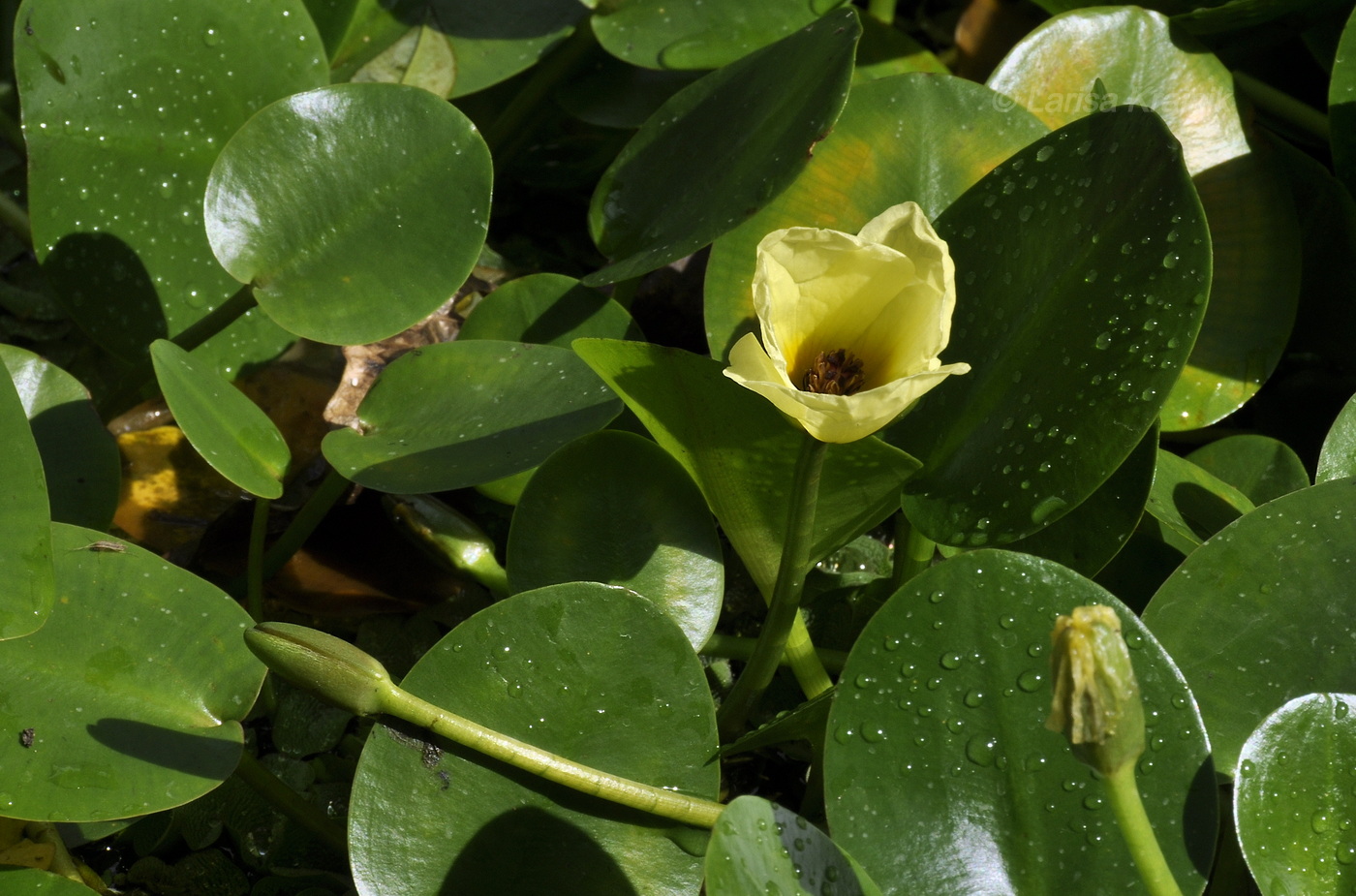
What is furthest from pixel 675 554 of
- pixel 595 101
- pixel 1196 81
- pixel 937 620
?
→ pixel 1196 81

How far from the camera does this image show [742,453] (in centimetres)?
75

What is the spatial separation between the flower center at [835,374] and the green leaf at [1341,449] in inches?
17.8

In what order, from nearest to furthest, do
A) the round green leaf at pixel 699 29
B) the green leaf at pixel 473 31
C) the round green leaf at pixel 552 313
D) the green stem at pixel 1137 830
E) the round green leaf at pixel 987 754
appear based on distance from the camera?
the green stem at pixel 1137 830 < the round green leaf at pixel 987 754 < the round green leaf at pixel 552 313 < the round green leaf at pixel 699 29 < the green leaf at pixel 473 31

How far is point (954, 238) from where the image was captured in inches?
32.5

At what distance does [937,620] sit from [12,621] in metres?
0.60

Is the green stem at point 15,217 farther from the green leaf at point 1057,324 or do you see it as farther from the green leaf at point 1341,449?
the green leaf at point 1341,449

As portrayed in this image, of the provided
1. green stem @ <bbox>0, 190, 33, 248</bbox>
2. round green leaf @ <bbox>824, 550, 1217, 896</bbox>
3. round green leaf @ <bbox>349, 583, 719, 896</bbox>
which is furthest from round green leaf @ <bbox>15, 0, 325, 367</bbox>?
round green leaf @ <bbox>824, 550, 1217, 896</bbox>

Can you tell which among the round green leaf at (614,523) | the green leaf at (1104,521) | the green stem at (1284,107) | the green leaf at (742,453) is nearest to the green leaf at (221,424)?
the round green leaf at (614,523)

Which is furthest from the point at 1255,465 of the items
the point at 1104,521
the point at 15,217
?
the point at 15,217

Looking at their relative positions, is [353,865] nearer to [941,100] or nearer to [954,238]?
[954,238]

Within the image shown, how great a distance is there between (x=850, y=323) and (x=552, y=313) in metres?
0.40

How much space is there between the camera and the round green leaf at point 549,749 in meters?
0.70

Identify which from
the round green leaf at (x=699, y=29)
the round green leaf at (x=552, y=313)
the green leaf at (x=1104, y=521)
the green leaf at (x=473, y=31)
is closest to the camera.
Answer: the green leaf at (x=1104, y=521)

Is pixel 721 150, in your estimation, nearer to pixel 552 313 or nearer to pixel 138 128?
pixel 552 313
